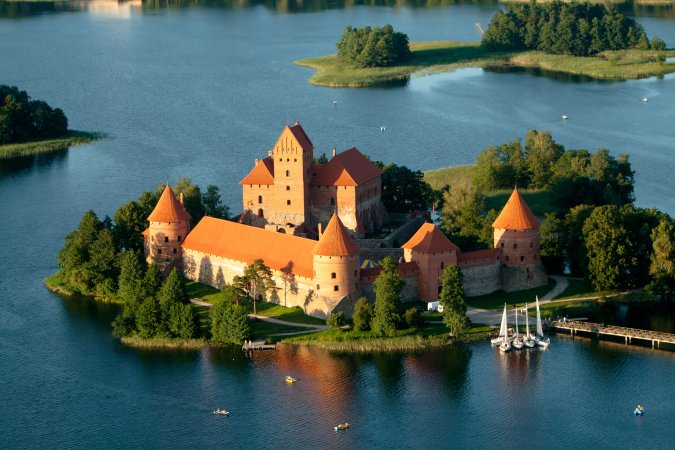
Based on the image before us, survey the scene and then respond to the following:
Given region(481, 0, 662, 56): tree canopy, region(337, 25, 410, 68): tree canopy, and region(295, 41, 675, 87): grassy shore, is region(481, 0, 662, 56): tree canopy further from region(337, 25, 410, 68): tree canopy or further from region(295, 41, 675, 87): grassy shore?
region(337, 25, 410, 68): tree canopy

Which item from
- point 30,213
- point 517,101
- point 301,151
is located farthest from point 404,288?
point 517,101

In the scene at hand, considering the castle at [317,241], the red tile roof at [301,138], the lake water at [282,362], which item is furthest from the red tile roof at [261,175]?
the lake water at [282,362]

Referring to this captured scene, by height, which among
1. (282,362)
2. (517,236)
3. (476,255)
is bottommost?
(282,362)

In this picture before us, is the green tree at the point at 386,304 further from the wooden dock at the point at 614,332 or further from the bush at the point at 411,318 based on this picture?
the wooden dock at the point at 614,332

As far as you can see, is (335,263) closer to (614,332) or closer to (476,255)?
(476,255)

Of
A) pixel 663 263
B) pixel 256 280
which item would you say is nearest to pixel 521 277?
pixel 663 263

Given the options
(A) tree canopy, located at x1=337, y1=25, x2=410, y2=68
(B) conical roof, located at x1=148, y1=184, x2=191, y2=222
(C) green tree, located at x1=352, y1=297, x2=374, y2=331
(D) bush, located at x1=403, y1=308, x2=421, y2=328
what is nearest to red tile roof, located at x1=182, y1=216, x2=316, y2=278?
(B) conical roof, located at x1=148, y1=184, x2=191, y2=222
